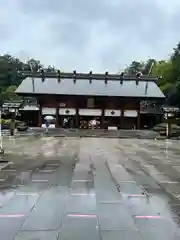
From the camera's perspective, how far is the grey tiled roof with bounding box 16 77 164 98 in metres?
46.0

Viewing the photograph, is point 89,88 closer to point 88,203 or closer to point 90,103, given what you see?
point 90,103

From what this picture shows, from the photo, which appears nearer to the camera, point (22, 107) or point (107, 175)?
point (107, 175)

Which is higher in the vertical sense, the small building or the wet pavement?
the small building

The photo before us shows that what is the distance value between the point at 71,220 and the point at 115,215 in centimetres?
76

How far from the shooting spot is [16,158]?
1421 centimetres

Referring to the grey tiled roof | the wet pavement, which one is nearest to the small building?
the grey tiled roof

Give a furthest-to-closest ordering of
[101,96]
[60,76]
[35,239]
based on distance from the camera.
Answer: [60,76] < [101,96] < [35,239]

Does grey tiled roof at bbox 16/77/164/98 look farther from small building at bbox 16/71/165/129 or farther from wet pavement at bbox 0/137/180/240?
wet pavement at bbox 0/137/180/240

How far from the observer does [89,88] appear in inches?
1895

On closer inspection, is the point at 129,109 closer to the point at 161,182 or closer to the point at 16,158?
the point at 16,158

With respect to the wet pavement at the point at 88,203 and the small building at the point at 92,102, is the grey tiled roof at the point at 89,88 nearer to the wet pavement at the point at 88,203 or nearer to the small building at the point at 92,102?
the small building at the point at 92,102

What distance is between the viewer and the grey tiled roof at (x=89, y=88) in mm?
46031

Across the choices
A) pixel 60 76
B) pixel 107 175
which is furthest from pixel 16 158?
pixel 60 76

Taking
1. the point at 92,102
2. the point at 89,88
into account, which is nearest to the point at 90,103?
the point at 92,102
